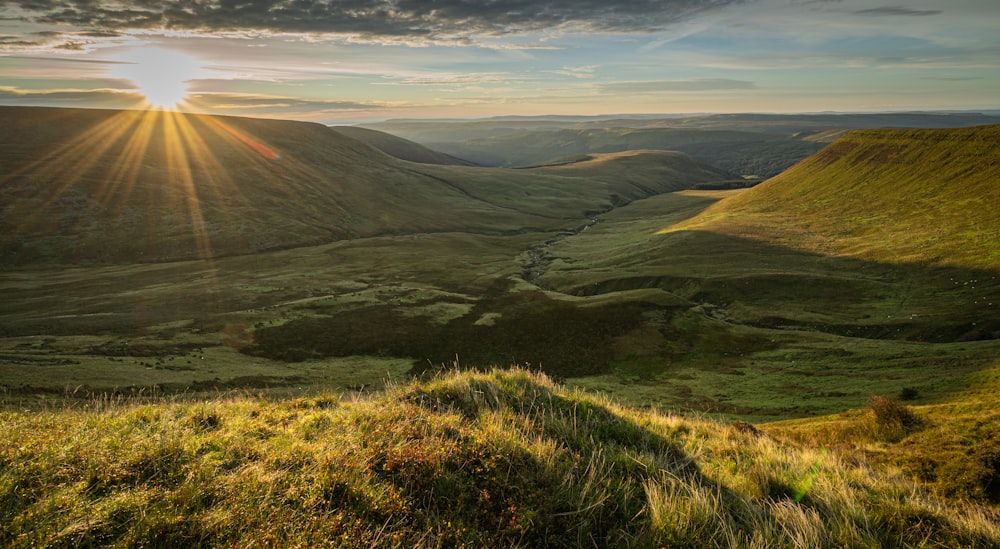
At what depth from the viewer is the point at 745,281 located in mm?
97062

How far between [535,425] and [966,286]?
104754mm

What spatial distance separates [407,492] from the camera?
6629 mm

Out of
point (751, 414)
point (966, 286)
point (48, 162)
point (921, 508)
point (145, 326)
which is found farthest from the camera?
point (48, 162)

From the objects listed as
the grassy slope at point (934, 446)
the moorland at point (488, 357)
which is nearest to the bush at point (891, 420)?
the grassy slope at point (934, 446)

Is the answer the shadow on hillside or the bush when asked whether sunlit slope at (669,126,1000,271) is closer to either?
the shadow on hillside

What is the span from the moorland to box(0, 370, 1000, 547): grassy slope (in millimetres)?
51

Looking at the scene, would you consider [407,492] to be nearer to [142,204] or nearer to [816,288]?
[816,288]

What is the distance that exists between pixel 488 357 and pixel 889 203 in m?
133

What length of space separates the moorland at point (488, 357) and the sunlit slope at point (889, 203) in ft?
3.32

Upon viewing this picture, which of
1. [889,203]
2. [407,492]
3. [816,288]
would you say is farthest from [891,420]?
[889,203]

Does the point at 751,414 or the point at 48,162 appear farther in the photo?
the point at 48,162

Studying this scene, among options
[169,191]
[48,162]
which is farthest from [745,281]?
[48,162]

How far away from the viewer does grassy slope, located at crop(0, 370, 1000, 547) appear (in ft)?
18.4

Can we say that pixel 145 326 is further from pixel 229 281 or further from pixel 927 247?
pixel 927 247
